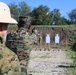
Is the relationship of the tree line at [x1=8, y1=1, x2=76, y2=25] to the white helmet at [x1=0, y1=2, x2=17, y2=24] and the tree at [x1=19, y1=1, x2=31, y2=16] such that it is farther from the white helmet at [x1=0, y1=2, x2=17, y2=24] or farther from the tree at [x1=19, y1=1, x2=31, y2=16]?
the white helmet at [x1=0, y1=2, x2=17, y2=24]

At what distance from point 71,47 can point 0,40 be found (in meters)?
→ 26.7

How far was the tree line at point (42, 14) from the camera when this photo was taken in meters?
66.9

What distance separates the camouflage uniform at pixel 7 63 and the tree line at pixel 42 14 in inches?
2407

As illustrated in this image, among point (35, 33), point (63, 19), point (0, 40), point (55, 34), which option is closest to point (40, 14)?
point (63, 19)

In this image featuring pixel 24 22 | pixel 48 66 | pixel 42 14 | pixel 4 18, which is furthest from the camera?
pixel 42 14

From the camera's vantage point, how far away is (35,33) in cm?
752

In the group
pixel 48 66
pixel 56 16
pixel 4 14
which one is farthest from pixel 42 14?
pixel 4 14

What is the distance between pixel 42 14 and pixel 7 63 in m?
68.7

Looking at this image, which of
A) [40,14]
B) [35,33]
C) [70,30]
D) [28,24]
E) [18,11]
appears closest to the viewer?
[28,24]

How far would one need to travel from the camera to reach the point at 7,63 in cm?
312

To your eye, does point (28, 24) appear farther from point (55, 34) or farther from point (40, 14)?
point (40, 14)

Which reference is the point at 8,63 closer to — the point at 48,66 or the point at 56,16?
the point at 48,66

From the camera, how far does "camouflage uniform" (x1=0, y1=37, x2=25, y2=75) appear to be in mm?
3096

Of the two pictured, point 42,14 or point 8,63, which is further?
point 42,14
